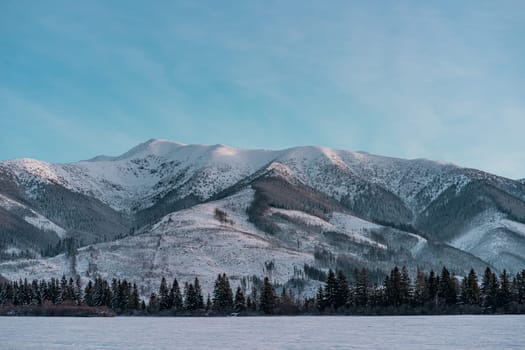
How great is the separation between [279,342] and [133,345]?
16881mm

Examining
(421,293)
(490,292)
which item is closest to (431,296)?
(421,293)

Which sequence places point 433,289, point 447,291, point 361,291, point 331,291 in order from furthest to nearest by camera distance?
point 331,291 < point 361,291 < point 433,289 < point 447,291

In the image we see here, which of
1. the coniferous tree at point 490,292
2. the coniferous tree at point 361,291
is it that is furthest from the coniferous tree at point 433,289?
the coniferous tree at point 361,291

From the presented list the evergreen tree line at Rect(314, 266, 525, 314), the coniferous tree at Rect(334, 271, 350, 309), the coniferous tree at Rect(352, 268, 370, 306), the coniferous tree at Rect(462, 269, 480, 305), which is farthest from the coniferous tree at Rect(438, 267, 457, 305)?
the coniferous tree at Rect(334, 271, 350, 309)

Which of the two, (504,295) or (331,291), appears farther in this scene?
(331,291)

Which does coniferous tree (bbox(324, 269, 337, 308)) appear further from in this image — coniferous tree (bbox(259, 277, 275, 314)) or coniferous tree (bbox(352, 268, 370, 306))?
coniferous tree (bbox(259, 277, 275, 314))

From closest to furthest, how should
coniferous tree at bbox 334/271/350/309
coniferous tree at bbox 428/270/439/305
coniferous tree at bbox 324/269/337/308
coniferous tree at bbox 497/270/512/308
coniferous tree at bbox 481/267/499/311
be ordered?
coniferous tree at bbox 497/270/512/308 → coniferous tree at bbox 481/267/499/311 → coniferous tree at bbox 428/270/439/305 → coniferous tree at bbox 334/271/350/309 → coniferous tree at bbox 324/269/337/308

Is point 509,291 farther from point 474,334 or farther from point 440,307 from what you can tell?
point 474,334

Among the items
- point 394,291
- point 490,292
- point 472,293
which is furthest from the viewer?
point 394,291

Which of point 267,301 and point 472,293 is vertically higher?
point 472,293

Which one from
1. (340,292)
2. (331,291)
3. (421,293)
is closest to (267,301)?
(331,291)

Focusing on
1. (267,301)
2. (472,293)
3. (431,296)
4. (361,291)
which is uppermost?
(361,291)

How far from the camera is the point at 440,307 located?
169000 mm

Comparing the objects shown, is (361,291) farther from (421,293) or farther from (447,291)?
(447,291)
